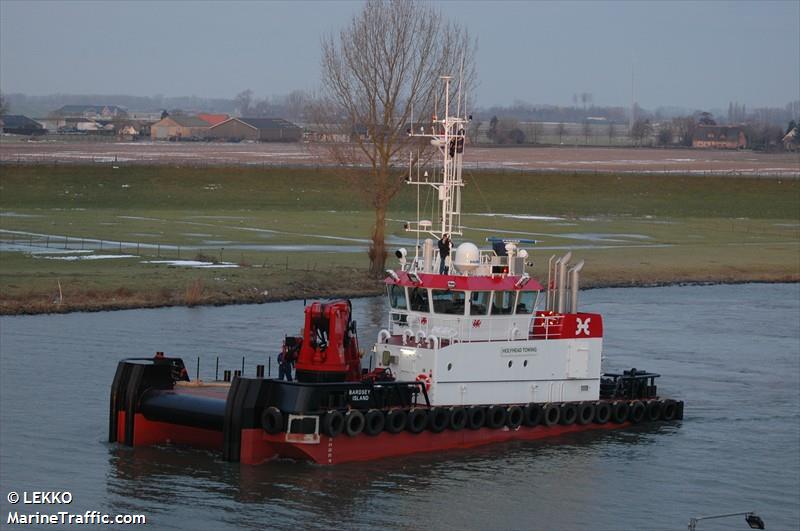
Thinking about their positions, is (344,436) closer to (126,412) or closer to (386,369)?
(386,369)

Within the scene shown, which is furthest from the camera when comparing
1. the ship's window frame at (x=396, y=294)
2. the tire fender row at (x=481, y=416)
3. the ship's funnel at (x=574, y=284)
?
the ship's funnel at (x=574, y=284)

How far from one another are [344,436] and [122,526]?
551 cm

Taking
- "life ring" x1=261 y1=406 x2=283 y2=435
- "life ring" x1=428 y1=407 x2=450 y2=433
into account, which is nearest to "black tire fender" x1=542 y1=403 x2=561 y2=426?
"life ring" x1=428 y1=407 x2=450 y2=433

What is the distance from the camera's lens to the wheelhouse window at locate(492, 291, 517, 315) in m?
32.1

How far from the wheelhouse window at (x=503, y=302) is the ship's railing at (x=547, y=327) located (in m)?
1.25

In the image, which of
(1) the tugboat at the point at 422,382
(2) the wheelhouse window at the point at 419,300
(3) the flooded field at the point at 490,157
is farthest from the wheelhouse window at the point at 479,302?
(3) the flooded field at the point at 490,157

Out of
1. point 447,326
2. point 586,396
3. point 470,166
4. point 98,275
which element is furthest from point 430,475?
point 470,166

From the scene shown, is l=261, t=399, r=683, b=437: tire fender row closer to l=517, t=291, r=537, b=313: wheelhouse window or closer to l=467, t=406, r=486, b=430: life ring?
l=467, t=406, r=486, b=430: life ring

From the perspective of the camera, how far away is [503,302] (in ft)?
106

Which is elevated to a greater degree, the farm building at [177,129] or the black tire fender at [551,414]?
the farm building at [177,129]

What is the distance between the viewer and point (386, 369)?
31109mm

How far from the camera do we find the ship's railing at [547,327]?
33375 millimetres

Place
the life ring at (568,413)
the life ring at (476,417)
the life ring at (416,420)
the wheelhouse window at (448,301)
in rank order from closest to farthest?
the life ring at (416,420) → the life ring at (476,417) → the wheelhouse window at (448,301) → the life ring at (568,413)

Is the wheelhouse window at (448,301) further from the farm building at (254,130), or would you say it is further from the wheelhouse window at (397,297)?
the farm building at (254,130)
